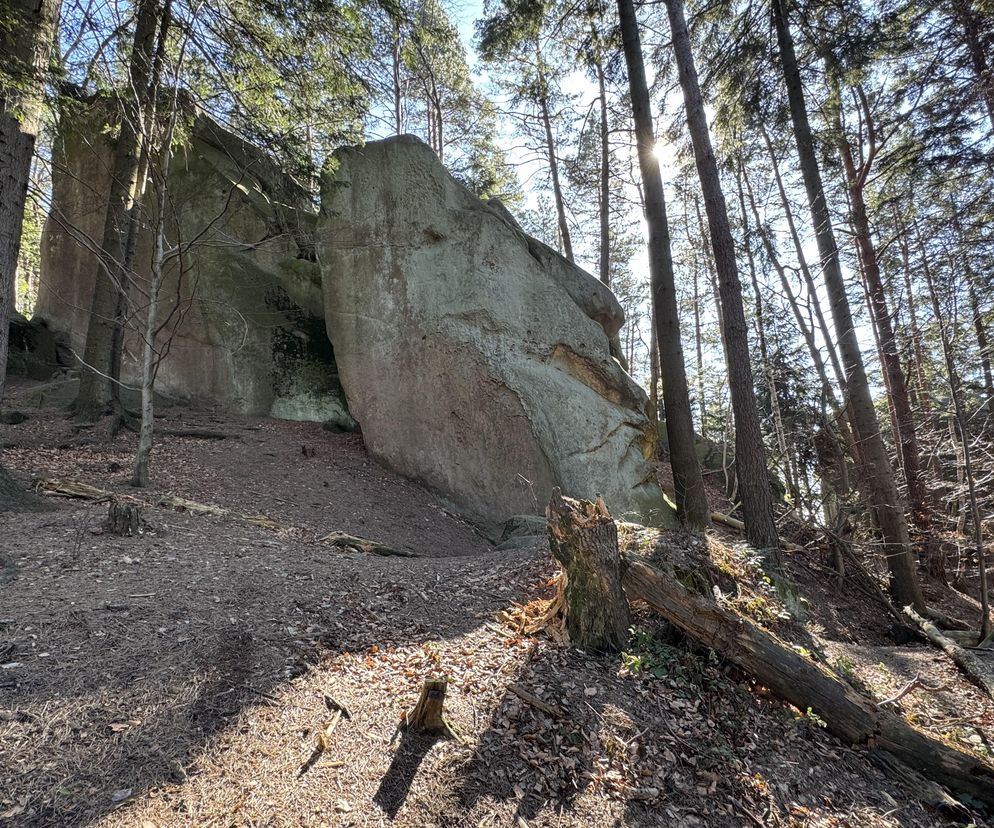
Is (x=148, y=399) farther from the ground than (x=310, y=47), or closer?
closer

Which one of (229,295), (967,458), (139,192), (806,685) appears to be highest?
(139,192)

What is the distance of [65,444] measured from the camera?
8.41m

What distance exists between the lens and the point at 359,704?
305 centimetres

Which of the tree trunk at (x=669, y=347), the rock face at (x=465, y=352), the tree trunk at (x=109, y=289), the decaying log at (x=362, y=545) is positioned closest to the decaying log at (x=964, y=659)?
the tree trunk at (x=669, y=347)

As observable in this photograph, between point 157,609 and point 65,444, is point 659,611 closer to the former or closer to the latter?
Answer: point 157,609

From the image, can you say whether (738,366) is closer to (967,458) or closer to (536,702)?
(967,458)

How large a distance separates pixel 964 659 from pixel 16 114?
11793 millimetres

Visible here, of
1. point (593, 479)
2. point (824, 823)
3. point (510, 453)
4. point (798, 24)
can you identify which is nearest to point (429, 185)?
point (510, 453)

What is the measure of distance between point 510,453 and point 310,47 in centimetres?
694

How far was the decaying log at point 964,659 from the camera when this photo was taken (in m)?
5.67

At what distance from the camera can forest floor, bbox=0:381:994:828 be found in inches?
95.0

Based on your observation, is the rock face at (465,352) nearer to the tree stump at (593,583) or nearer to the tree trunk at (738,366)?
the tree trunk at (738,366)

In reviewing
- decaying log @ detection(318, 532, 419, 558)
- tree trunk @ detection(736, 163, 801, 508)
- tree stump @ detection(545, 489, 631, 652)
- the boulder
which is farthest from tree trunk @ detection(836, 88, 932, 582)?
the boulder

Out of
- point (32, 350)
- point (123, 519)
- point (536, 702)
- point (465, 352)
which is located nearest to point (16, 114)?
point (123, 519)
